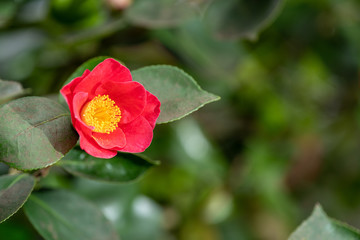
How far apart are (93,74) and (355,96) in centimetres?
140

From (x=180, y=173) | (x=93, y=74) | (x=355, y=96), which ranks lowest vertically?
(x=180, y=173)

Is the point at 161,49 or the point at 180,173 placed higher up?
the point at 161,49

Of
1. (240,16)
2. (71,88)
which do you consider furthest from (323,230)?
(240,16)

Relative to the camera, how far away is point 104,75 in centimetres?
62

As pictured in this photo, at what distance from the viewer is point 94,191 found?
1245 millimetres

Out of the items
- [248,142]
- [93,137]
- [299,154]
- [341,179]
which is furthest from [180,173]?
[93,137]

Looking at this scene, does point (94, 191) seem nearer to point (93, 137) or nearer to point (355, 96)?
point (93, 137)

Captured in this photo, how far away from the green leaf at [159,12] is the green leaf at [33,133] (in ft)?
1.73

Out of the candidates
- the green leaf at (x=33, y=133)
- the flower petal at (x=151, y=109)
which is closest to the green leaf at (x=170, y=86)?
the flower petal at (x=151, y=109)

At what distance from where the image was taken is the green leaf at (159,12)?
1096mm

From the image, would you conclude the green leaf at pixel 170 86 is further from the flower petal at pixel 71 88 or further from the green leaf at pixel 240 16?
the green leaf at pixel 240 16

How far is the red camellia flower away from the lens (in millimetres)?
603

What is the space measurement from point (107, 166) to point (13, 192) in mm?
165

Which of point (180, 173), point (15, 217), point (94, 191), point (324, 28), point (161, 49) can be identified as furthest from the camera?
point (324, 28)
